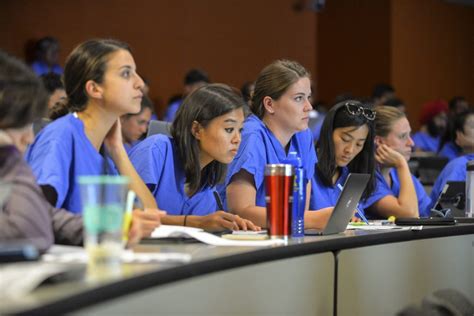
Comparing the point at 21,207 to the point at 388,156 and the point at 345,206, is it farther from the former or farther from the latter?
the point at 388,156

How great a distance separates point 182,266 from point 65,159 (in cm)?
69

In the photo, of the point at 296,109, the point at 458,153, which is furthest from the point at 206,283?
the point at 458,153

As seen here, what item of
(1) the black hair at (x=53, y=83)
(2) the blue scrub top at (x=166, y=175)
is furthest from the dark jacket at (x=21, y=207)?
(1) the black hair at (x=53, y=83)

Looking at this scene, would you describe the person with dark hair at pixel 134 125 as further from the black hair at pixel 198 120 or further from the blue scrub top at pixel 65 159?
the blue scrub top at pixel 65 159

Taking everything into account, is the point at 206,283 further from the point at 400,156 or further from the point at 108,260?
the point at 400,156

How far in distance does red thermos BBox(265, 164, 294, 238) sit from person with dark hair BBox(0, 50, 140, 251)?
0.47m

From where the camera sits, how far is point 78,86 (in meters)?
2.32

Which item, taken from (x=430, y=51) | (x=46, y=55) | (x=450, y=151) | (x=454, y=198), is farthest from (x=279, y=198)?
(x=430, y=51)

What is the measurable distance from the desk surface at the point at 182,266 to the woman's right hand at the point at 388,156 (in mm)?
1162

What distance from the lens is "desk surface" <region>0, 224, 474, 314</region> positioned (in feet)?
3.94

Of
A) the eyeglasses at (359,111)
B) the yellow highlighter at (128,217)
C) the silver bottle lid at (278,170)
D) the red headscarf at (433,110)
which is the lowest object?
the yellow highlighter at (128,217)

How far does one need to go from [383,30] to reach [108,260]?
843 centimetres

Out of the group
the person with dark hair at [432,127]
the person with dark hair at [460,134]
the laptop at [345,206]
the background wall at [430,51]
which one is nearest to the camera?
the laptop at [345,206]

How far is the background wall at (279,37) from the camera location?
275 inches
